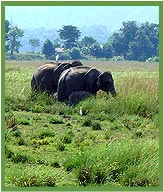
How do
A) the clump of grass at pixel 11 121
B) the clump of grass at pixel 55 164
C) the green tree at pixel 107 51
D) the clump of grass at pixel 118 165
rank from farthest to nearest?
the green tree at pixel 107 51, the clump of grass at pixel 11 121, the clump of grass at pixel 55 164, the clump of grass at pixel 118 165

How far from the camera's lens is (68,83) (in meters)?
9.77

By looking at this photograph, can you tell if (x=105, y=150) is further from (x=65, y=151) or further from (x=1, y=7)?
(x=1, y=7)

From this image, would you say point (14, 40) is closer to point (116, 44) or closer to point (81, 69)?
point (81, 69)

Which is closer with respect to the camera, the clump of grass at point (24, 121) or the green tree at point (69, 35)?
the clump of grass at point (24, 121)

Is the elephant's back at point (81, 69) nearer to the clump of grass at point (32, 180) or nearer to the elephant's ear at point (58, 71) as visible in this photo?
the elephant's ear at point (58, 71)

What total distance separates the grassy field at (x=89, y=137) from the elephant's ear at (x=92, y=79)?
27cm

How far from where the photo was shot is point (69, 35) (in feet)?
34.1

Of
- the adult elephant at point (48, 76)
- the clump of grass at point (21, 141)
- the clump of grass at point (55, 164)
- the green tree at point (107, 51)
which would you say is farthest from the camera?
the adult elephant at point (48, 76)

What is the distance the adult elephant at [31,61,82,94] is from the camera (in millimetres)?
10516

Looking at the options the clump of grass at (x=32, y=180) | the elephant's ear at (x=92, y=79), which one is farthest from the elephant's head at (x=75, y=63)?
the clump of grass at (x=32, y=180)

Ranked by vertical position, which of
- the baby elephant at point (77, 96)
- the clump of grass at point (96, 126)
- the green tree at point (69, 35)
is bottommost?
the clump of grass at point (96, 126)

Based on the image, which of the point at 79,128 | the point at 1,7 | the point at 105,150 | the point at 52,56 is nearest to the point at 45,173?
the point at 105,150

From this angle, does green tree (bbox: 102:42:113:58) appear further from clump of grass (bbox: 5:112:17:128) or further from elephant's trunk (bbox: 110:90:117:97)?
clump of grass (bbox: 5:112:17:128)

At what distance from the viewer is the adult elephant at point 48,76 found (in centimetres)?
1052
